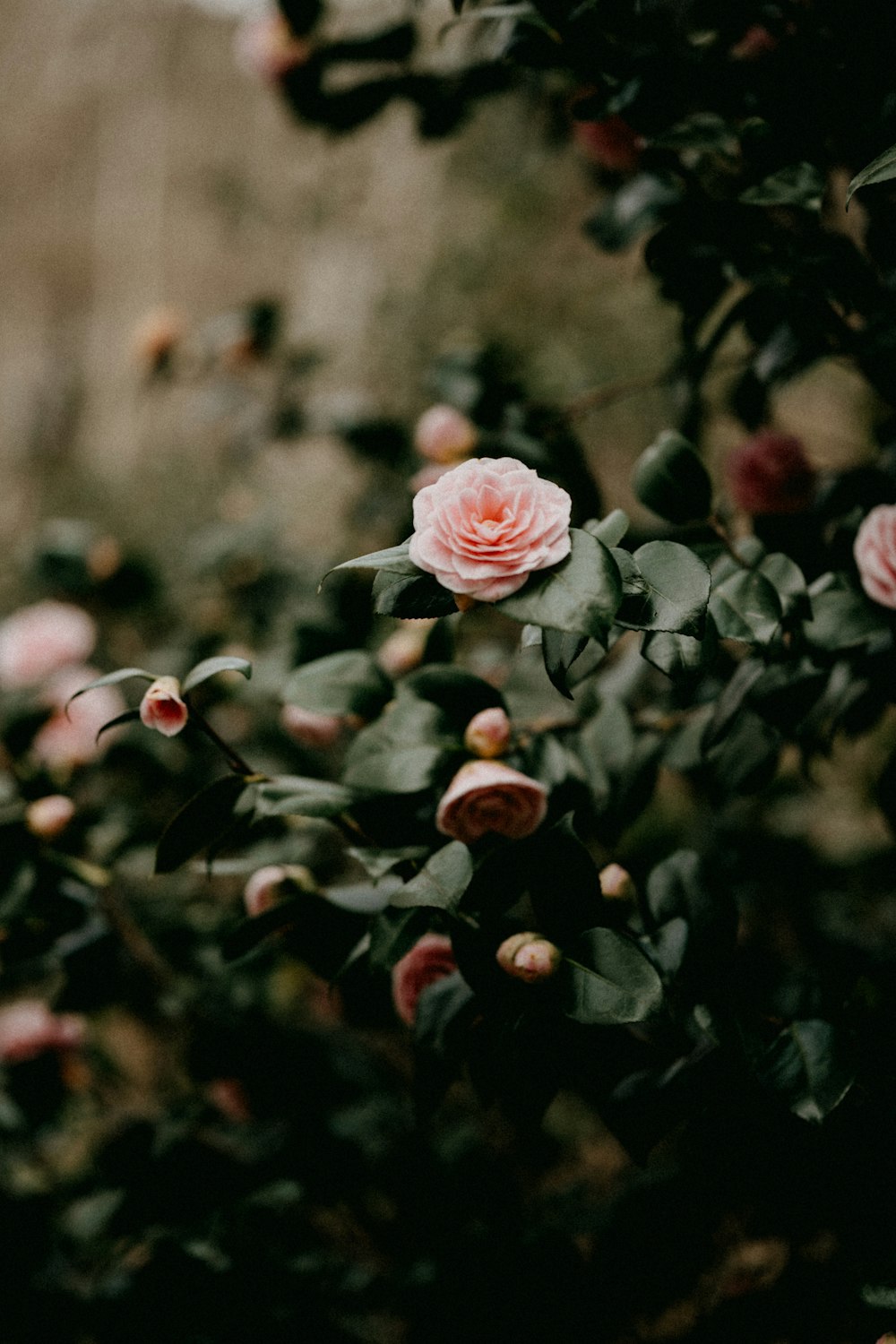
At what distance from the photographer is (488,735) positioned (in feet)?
1.87

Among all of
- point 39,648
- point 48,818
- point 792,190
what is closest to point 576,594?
point 792,190

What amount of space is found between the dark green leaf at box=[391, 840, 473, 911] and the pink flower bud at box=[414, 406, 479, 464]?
1.75ft

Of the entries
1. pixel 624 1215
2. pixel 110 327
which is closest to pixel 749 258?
pixel 624 1215

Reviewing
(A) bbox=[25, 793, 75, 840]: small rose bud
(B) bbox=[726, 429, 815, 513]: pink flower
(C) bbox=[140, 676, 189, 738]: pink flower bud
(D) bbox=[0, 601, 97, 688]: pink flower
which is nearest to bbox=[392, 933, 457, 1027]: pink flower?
(C) bbox=[140, 676, 189, 738]: pink flower bud

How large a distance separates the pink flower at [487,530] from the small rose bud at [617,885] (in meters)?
0.27

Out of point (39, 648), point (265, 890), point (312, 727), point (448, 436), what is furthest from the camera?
point (39, 648)

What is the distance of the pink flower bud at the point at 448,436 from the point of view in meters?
0.93

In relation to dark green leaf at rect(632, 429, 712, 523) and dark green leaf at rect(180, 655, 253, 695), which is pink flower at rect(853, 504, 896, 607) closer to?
dark green leaf at rect(632, 429, 712, 523)

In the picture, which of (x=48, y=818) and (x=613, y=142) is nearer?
(x=48, y=818)

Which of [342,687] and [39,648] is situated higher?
[342,687]

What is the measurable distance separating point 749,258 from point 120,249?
146 inches

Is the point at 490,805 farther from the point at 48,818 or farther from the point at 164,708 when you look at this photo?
the point at 48,818

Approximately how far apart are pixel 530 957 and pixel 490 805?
0.09 meters

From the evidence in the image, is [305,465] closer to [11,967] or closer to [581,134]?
[581,134]
